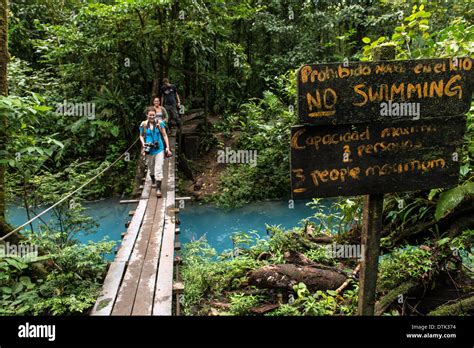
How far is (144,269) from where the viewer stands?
3.98m

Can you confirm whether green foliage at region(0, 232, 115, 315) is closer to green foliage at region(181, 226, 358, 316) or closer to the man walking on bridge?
green foliage at region(181, 226, 358, 316)

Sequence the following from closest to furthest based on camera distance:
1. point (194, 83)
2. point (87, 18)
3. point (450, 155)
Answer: point (450, 155) → point (87, 18) → point (194, 83)

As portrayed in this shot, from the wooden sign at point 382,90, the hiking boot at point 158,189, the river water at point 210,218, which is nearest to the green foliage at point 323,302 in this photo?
the wooden sign at point 382,90

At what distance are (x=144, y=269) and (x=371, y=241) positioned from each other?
262 cm

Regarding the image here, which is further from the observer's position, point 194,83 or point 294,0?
point 194,83

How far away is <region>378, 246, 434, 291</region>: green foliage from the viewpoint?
Answer: 3.30 metres

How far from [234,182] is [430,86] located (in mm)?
8272

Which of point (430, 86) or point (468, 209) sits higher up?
point (430, 86)

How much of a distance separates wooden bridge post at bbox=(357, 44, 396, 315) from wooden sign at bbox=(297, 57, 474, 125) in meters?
0.20

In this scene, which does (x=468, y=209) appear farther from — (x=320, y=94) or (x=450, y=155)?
(x=320, y=94)

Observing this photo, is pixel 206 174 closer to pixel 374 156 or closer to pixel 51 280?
pixel 51 280

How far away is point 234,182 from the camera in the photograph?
33.8 feet

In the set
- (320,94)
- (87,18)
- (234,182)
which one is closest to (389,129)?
(320,94)

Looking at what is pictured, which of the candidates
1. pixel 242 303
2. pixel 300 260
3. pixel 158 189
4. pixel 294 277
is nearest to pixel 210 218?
pixel 158 189
